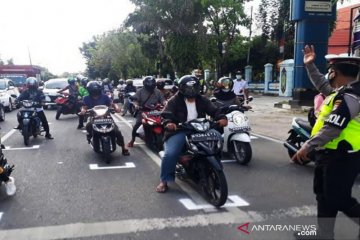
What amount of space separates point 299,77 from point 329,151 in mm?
15933

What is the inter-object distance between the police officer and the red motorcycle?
17.4 ft

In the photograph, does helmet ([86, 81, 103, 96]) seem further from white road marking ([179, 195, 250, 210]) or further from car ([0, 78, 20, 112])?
car ([0, 78, 20, 112])

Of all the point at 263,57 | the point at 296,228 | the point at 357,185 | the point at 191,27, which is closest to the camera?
the point at 296,228

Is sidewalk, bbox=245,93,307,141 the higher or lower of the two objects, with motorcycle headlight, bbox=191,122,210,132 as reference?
lower

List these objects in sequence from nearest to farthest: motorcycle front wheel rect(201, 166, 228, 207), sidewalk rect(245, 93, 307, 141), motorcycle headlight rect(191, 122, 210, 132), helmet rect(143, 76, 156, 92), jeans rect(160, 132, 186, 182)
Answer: motorcycle front wheel rect(201, 166, 228, 207) → motorcycle headlight rect(191, 122, 210, 132) → jeans rect(160, 132, 186, 182) → helmet rect(143, 76, 156, 92) → sidewalk rect(245, 93, 307, 141)

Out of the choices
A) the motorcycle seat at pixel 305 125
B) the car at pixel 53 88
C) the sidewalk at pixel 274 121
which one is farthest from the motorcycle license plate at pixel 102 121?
the car at pixel 53 88

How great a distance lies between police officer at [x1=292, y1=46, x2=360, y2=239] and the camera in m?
3.40

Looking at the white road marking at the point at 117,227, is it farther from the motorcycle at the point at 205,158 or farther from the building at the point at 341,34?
the building at the point at 341,34

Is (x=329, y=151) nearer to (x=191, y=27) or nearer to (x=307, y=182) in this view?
(x=307, y=182)

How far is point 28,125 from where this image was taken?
995cm

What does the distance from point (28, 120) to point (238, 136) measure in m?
5.27

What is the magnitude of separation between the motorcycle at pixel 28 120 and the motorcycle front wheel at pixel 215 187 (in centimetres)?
596

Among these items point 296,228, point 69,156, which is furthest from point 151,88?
point 296,228

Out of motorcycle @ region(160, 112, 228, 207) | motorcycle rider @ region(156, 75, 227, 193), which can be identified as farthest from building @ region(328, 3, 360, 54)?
motorcycle @ region(160, 112, 228, 207)
